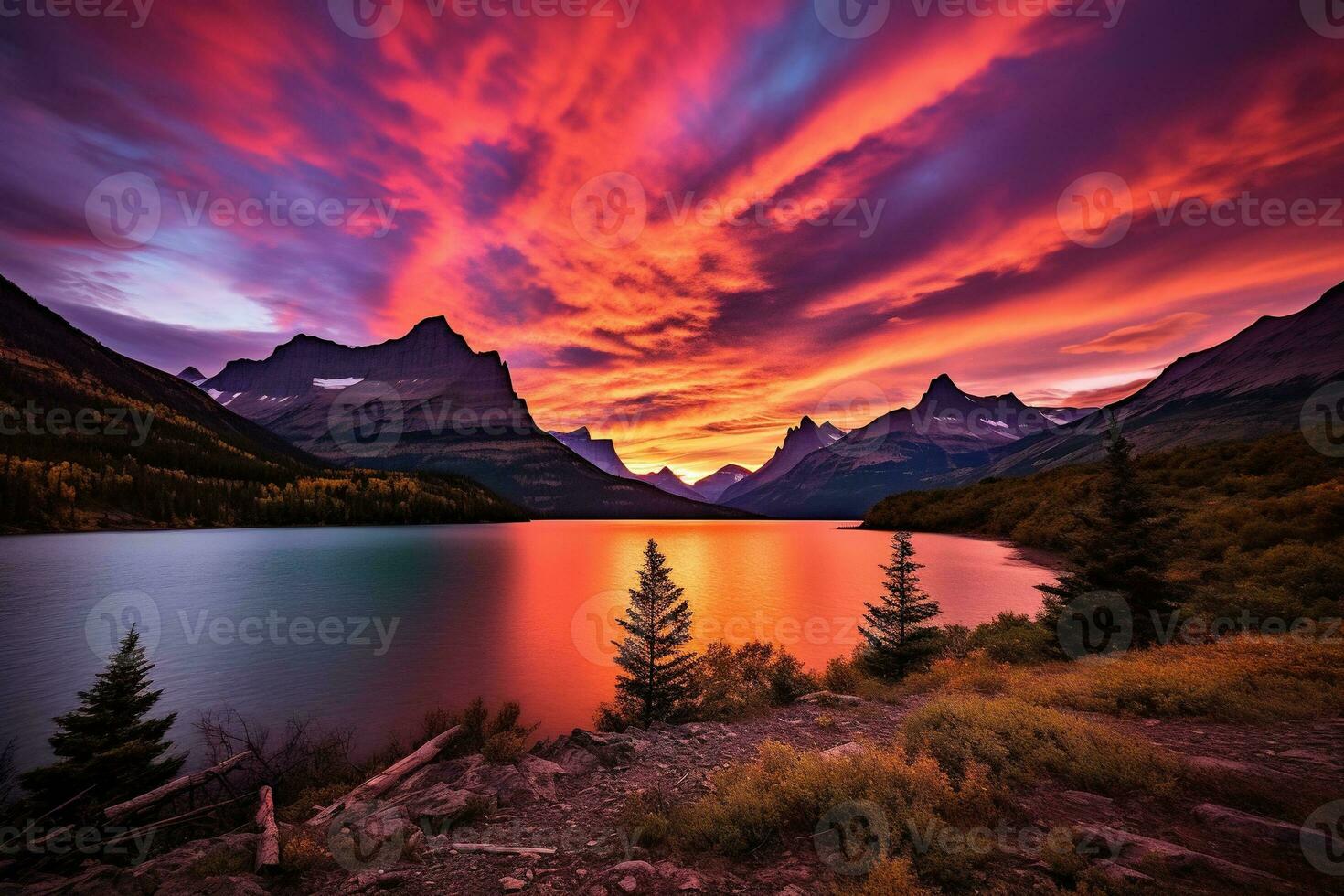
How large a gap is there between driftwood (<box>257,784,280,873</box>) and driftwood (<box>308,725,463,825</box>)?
0.90 metres

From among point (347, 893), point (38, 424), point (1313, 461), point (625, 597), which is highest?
point (38, 424)

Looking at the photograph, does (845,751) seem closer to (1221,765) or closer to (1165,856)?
(1165,856)

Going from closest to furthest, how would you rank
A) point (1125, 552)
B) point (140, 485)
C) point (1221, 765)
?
point (1221, 765) → point (1125, 552) → point (140, 485)

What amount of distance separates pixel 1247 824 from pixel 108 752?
993 inches

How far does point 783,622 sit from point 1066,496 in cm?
6857

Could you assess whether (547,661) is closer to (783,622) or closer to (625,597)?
(783,622)

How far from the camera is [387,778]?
13062mm

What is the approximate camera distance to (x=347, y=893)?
805 cm

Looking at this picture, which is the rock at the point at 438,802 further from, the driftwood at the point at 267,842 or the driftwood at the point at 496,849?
the driftwood at the point at 267,842

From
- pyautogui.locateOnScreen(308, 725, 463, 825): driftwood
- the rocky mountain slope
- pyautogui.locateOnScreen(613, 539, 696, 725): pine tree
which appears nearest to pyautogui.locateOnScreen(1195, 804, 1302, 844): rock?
pyautogui.locateOnScreen(613, 539, 696, 725): pine tree

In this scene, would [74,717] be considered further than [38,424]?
No

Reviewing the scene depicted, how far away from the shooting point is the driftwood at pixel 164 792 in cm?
1151

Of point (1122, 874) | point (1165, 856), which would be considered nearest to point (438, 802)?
point (1122, 874)

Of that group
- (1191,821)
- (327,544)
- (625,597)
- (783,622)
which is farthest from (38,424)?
(1191,821)
